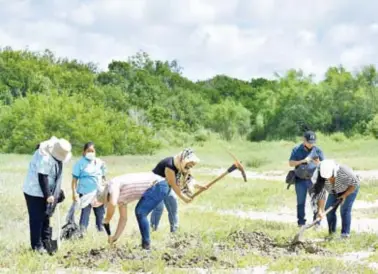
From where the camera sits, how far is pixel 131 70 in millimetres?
83250

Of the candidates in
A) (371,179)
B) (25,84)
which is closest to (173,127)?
(25,84)

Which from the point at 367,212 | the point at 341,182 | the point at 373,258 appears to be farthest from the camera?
the point at 367,212

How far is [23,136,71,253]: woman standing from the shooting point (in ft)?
32.0

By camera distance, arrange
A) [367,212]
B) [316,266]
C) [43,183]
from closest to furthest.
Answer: [316,266], [43,183], [367,212]

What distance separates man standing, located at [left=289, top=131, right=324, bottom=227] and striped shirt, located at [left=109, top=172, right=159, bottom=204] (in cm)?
362

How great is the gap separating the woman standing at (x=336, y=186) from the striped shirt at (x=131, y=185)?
2.92m

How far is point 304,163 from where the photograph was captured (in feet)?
41.7

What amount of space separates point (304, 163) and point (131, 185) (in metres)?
3.93

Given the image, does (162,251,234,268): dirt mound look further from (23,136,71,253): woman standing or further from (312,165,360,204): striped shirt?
(312,165,360,204): striped shirt

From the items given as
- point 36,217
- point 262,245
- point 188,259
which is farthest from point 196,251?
point 36,217

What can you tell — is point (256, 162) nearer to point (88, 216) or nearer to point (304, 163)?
point (304, 163)

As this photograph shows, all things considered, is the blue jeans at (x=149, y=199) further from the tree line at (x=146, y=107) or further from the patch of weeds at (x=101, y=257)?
the tree line at (x=146, y=107)

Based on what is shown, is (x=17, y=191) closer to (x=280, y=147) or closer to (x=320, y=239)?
(x=320, y=239)

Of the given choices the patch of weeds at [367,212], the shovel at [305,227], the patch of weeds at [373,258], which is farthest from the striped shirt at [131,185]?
the patch of weeds at [367,212]
